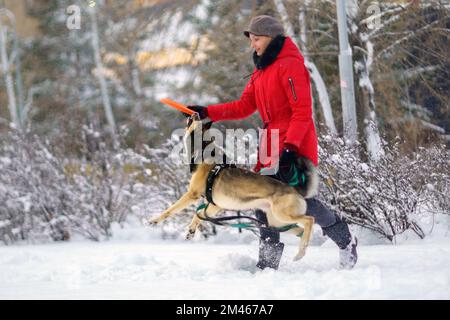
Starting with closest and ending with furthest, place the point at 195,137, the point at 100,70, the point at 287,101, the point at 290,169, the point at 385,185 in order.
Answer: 1. the point at 290,169
2. the point at 287,101
3. the point at 195,137
4. the point at 385,185
5. the point at 100,70

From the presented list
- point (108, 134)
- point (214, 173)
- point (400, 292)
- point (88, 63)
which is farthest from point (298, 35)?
point (88, 63)

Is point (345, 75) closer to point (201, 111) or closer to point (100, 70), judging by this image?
point (201, 111)

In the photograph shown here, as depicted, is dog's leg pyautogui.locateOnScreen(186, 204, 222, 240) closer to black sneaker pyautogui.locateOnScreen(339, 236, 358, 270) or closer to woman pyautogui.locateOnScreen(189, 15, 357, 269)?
woman pyautogui.locateOnScreen(189, 15, 357, 269)

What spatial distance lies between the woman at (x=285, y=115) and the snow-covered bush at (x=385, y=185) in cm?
191

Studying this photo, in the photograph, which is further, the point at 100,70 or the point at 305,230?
the point at 100,70

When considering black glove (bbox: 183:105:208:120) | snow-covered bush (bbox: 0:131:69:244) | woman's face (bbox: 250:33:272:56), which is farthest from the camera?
snow-covered bush (bbox: 0:131:69:244)

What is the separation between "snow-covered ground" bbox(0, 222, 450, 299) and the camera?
4344mm

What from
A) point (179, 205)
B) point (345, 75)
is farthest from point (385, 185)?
point (345, 75)

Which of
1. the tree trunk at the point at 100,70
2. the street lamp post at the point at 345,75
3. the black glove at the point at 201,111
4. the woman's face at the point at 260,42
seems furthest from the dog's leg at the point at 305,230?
the tree trunk at the point at 100,70

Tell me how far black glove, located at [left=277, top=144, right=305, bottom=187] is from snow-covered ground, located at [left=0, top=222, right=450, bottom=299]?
2.18 feet

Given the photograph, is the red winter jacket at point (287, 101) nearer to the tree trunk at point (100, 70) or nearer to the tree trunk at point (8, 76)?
the tree trunk at point (100, 70)

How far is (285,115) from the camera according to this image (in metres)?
5.02

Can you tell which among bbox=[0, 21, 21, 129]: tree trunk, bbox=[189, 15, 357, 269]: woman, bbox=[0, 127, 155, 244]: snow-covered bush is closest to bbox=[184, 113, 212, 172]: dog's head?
bbox=[189, 15, 357, 269]: woman

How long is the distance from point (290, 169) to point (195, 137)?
29.6 inches
